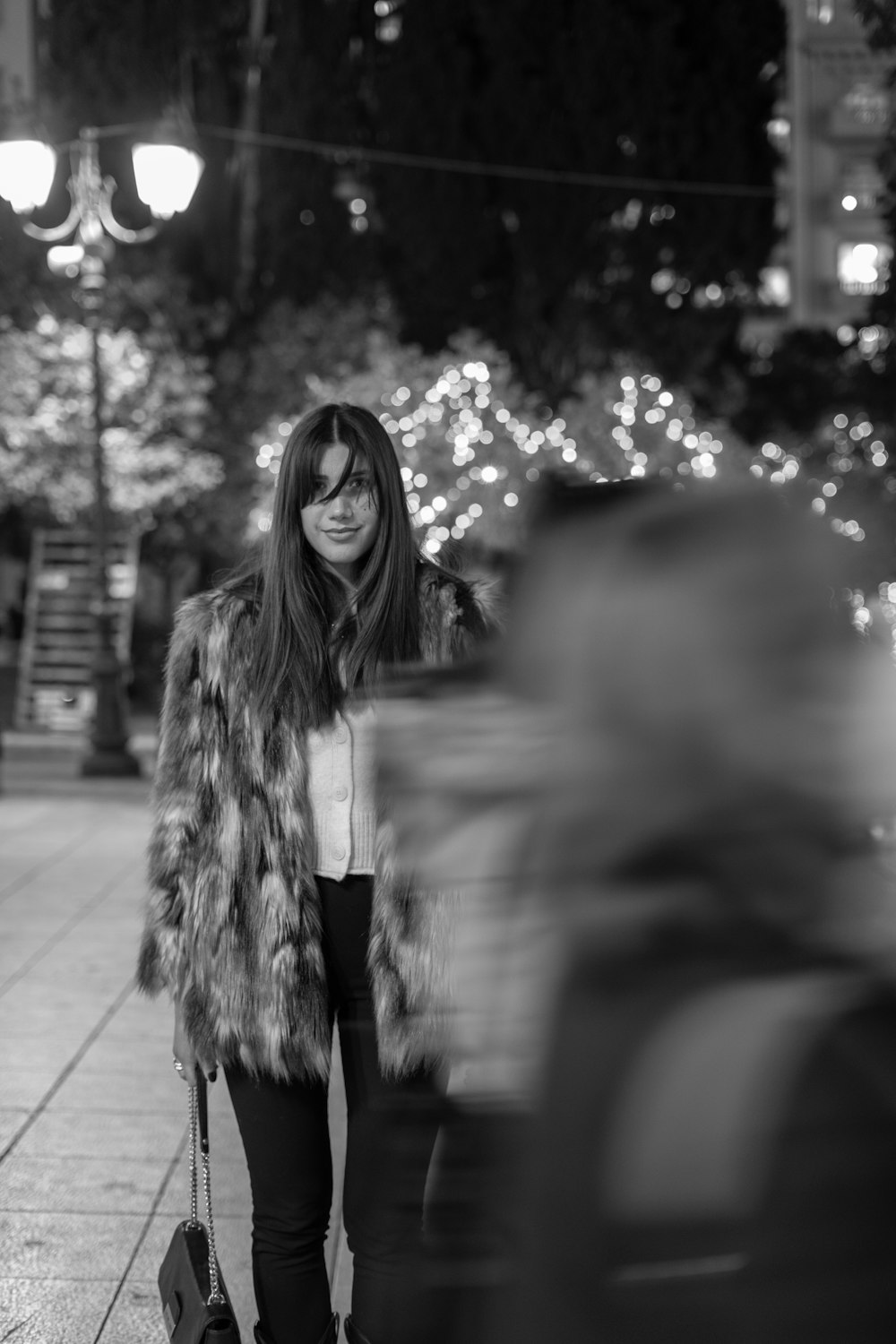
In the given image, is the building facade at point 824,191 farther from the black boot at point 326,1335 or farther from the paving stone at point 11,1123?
the black boot at point 326,1335

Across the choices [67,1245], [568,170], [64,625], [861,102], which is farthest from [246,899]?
[861,102]

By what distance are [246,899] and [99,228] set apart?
41.5ft

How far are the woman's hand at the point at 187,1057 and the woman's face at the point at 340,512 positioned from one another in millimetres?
801

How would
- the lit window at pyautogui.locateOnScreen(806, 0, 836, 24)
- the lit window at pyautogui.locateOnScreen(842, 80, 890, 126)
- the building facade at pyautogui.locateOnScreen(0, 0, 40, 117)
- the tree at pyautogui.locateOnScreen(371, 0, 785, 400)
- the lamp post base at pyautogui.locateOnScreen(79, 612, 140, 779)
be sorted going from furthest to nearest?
the lit window at pyautogui.locateOnScreen(842, 80, 890, 126)
the lit window at pyautogui.locateOnScreen(806, 0, 836, 24)
the tree at pyautogui.locateOnScreen(371, 0, 785, 400)
the building facade at pyautogui.locateOnScreen(0, 0, 40, 117)
the lamp post base at pyautogui.locateOnScreen(79, 612, 140, 779)

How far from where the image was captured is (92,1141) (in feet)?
16.5

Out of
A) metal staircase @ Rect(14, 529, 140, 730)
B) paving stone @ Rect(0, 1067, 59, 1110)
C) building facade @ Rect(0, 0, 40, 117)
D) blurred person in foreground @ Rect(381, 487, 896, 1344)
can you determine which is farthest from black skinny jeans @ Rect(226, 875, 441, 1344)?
building facade @ Rect(0, 0, 40, 117)

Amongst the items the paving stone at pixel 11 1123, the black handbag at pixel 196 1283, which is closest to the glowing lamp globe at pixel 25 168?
the paving stone at pixel 11 1123

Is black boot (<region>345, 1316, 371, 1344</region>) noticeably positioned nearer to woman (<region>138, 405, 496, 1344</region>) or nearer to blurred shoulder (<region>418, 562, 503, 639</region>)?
woman (<region>138, 405, 496, 1344</region>)

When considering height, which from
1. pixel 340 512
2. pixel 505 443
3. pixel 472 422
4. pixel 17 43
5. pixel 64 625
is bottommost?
pixel 340 512

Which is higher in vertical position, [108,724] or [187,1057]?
[108,724]

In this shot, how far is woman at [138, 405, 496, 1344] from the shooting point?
9.26 feet

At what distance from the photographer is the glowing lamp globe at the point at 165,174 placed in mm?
13305

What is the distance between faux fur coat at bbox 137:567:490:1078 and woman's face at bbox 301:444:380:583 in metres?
0.18

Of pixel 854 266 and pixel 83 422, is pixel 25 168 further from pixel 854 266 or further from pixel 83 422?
pixel 854 266
